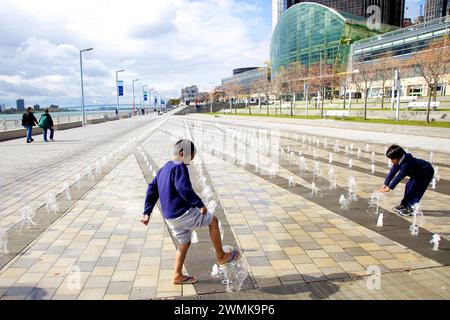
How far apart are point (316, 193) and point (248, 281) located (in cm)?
436

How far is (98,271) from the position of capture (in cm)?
414

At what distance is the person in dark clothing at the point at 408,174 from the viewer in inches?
221

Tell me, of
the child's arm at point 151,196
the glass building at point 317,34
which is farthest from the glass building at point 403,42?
the child's arm at point 151,196

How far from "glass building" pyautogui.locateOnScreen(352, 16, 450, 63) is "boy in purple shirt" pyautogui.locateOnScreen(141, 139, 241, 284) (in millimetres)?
56446

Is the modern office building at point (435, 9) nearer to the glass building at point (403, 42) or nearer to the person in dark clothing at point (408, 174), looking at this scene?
the glass building at point (403, 42)

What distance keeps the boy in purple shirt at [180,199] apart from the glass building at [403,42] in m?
56.4

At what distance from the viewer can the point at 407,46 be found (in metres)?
63.1

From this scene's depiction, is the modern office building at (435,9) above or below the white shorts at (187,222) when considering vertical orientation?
above

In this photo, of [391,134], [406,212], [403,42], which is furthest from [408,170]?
[403,42]

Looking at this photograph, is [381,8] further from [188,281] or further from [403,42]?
[188,281]

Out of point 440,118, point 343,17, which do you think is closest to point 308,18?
point 343,17

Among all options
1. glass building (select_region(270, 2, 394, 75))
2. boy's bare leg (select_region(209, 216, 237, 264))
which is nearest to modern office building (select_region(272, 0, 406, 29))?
glass building (select_region(270, 2, 394, 75))

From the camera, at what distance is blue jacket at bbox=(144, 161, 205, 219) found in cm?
338

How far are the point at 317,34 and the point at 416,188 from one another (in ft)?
338
